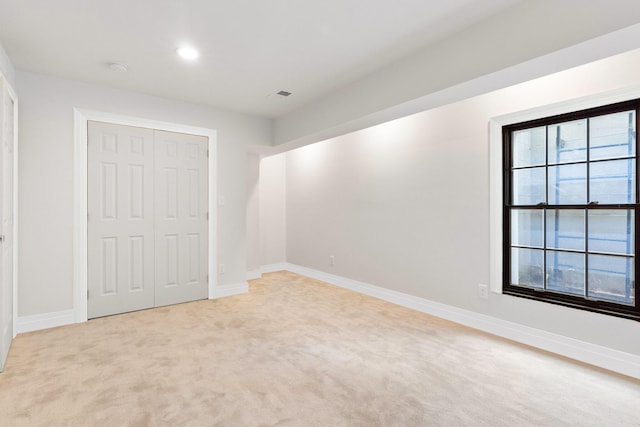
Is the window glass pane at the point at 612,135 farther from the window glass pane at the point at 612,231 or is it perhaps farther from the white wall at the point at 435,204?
the window glass pane at the point at 612,231

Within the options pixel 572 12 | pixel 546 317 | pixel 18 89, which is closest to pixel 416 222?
pixel 546 317

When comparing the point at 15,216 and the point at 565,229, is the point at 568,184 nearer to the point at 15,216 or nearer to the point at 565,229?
the point at 565,229

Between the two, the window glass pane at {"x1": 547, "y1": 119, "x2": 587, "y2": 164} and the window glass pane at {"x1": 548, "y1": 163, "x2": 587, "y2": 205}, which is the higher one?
the window glass pane at {"x1": 547, "y1": 119, "x2": 587, "y2": 164}

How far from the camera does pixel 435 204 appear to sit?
12.1ft

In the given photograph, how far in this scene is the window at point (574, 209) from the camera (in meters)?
2.48

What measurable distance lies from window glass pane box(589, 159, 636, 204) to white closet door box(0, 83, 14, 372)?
4.54m

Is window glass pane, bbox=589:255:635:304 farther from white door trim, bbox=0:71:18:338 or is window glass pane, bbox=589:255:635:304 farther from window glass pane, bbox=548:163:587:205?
white door trim, bbox=0:71:18:338

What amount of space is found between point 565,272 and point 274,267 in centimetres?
453

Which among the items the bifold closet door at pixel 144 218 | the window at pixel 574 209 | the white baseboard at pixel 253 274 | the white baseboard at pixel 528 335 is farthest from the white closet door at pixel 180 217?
the window at pixel 574 209

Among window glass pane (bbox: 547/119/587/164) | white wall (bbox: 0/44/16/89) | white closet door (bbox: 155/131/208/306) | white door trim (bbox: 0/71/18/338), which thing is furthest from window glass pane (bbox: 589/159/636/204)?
white door trim (bbox: 0/71/18/338)

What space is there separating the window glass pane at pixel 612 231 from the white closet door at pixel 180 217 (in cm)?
412

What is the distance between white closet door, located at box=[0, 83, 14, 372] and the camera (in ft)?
7.91

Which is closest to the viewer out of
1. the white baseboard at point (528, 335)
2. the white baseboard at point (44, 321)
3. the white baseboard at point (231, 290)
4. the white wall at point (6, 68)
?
the white baseboard at point (528, 335)

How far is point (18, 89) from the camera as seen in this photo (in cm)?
316
